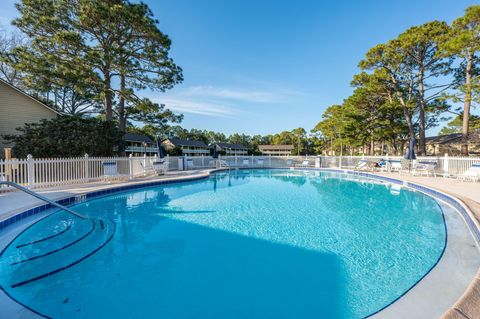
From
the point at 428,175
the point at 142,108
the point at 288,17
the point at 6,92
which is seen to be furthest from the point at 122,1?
the point at 428,175

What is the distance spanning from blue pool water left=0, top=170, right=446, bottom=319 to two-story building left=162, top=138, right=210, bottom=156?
39632 mm

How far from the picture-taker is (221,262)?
306 cm

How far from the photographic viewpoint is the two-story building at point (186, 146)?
1784 inches

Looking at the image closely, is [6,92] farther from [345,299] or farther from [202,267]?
[345,299]

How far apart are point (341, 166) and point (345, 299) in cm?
1712

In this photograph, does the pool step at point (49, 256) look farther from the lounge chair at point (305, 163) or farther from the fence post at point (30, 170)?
the lounge chair at point (305, 163)

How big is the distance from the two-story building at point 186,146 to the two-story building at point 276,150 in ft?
63.8

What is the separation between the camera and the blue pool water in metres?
2.17

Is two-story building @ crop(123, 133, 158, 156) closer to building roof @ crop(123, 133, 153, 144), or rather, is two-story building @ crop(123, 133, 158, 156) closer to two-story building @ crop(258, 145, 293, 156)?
building roof @ crop(123, 133, 153, 144)

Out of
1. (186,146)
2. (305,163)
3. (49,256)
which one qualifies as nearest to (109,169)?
(49,256)

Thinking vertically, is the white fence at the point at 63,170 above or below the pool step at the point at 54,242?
above

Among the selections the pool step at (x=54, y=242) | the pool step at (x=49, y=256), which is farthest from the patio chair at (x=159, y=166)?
the pool step at (x=49, y=256)

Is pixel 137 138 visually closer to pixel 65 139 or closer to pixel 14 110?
pixel 14 110

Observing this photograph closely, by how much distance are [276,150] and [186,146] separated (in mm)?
28752
